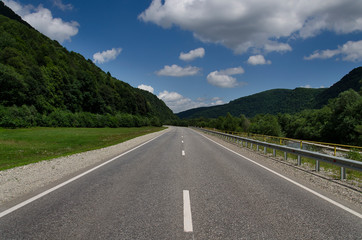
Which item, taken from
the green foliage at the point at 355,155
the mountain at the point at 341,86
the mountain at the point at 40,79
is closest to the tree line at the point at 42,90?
the mountain at the point at 40,79

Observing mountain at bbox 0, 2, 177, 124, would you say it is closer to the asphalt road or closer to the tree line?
the tree line

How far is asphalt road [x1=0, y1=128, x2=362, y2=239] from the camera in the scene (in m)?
3.36

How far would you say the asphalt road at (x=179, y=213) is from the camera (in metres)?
3.36

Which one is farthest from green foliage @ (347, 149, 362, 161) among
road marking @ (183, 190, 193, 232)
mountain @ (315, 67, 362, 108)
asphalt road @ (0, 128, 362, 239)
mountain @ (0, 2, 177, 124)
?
mountain @ (315, 67, 362, 108)

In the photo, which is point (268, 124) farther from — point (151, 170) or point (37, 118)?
point (151, 170)

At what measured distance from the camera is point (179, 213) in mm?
4090

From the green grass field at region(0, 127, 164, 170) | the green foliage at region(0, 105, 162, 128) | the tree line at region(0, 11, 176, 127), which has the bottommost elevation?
the green grass field at region(0, 127, 164, 170)

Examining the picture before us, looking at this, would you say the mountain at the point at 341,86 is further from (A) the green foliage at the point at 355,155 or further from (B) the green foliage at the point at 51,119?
(A) the green foliage at the point at 355,155

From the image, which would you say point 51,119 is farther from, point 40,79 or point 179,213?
point 179,213

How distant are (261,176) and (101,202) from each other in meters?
5.18

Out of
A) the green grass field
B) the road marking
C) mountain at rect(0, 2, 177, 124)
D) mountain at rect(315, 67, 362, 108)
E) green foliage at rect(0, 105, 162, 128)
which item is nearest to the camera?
the road marking

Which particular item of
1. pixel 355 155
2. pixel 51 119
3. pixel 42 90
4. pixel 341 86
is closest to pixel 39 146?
pixel 355 155

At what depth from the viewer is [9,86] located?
1909 inches

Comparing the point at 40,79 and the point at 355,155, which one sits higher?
the point at 40,79
